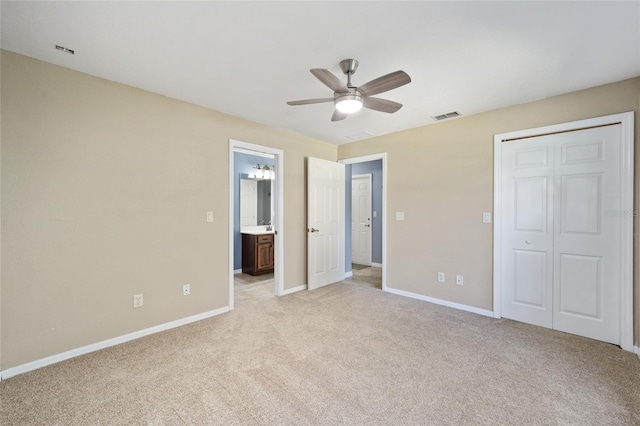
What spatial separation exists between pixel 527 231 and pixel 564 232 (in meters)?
0.31

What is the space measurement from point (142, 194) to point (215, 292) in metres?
1.36

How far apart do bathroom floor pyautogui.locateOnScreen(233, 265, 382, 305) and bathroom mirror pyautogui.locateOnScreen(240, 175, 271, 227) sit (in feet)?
3.87

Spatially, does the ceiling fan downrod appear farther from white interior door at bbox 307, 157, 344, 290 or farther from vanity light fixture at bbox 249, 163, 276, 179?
vanity light fixture at bbox 249, 163, 276, 179

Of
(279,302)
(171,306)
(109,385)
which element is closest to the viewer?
(109,385)

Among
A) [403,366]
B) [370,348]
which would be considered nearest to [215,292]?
[370,348]

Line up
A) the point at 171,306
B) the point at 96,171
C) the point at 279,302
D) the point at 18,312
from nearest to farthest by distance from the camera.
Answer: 1. the point at 18,312
2. the point at 96,171
3. the point at 171,306
4. the point at 279,302

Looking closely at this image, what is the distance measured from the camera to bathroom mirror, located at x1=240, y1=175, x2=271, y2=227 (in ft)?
18.4

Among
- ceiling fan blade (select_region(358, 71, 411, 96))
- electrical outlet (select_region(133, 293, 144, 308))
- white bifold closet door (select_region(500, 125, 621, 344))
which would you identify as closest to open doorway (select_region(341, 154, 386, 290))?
white bifold closet door (select_region(500, 125, 621, 344))

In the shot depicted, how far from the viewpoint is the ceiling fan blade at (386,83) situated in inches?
72.6

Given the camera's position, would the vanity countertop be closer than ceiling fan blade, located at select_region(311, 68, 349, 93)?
No

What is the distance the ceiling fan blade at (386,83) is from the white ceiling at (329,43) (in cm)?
26

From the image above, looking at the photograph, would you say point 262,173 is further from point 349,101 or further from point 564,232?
point 564,232

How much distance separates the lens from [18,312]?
2.10 meters

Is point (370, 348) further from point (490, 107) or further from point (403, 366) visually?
point (490, 107)
